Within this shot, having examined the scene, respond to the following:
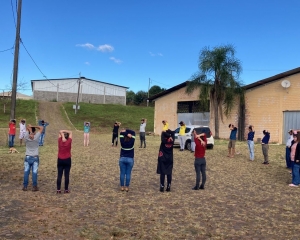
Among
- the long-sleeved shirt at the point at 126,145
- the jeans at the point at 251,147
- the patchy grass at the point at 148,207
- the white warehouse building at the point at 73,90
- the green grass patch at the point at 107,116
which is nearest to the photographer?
the patchy grass at the point at 148,207

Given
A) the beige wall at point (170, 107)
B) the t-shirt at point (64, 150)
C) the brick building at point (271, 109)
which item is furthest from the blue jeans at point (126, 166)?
the beige wall at point (170, 107)

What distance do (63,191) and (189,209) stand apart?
10.7ft

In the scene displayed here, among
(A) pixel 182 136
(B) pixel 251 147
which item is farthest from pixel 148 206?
(A) pixel 182 136

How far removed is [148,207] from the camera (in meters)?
7.21

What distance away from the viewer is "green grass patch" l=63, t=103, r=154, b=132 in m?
42.7

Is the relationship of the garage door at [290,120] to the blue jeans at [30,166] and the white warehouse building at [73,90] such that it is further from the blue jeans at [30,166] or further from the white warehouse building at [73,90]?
the white warehouse building at [73,90]

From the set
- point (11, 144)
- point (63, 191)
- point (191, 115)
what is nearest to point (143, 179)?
point (63, 191)

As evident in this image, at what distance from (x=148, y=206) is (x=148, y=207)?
86mm

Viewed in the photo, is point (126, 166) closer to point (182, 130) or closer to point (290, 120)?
point (182, 130)

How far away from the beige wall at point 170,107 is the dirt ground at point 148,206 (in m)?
18.9

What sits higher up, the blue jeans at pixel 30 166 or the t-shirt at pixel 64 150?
the t-shirt at pixel 64 150

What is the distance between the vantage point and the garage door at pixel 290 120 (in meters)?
23.6

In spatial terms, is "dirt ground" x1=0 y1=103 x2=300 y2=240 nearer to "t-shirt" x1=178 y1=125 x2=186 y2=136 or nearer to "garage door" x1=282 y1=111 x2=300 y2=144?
"t-shirt" x1=178 y1=125 x2=186 y2=136

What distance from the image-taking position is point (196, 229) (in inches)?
230
